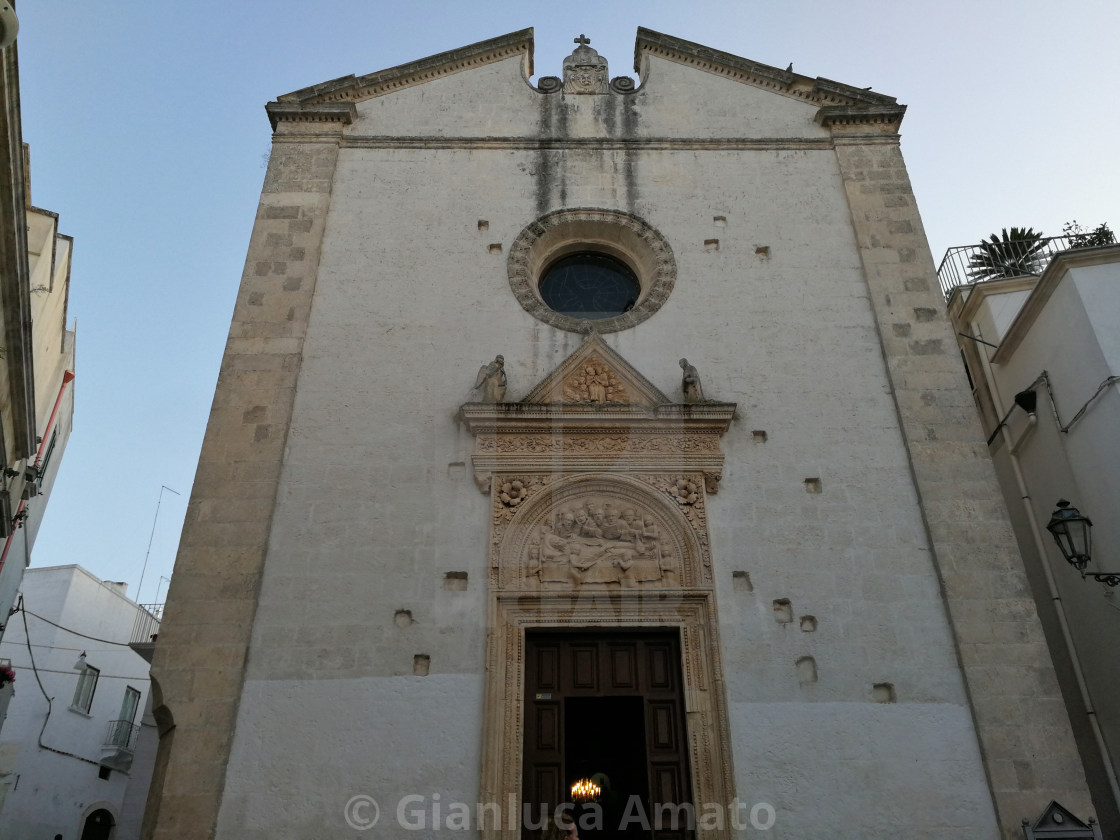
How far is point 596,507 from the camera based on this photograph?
848 centimetres

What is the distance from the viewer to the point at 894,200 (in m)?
10.5

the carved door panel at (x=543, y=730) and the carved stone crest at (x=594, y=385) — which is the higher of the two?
the carved stone crest at (x=594, y=385)

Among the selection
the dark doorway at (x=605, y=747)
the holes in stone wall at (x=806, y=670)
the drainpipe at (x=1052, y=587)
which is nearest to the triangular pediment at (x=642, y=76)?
the drainpipe at (x=1052, y=587)

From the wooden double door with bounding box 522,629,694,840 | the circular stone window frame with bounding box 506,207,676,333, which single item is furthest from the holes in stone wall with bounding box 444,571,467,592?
the circular stone window frame with bounding box 506,207,676,333

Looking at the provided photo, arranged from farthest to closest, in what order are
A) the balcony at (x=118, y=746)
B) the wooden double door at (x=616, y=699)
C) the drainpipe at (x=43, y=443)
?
1. the balcony at (x=118, y=746)
2. the drainpipe at (x=43, y=443)
3. the wooden double door at (x=616, y=699)

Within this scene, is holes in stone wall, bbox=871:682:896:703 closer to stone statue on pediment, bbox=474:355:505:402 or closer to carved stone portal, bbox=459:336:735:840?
carved stone portal, bbox=459:336:735:840

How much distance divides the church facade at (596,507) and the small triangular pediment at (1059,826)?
0.70 ft

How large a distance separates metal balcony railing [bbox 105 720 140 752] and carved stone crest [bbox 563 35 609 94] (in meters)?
18.0

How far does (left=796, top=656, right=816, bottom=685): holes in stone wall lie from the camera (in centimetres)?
760

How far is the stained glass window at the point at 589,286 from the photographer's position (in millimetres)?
10305

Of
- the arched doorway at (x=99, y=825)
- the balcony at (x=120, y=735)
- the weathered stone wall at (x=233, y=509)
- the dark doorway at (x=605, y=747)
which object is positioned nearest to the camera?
the weathered stone wall at (x=233, y=509)

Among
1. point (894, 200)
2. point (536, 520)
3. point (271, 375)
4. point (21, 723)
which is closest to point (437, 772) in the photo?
point (536, 520)

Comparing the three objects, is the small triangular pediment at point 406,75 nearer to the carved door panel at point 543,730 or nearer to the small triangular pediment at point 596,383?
the small triangular pediment at point 596,383

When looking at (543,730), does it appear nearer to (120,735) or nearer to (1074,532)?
(1074,532)
